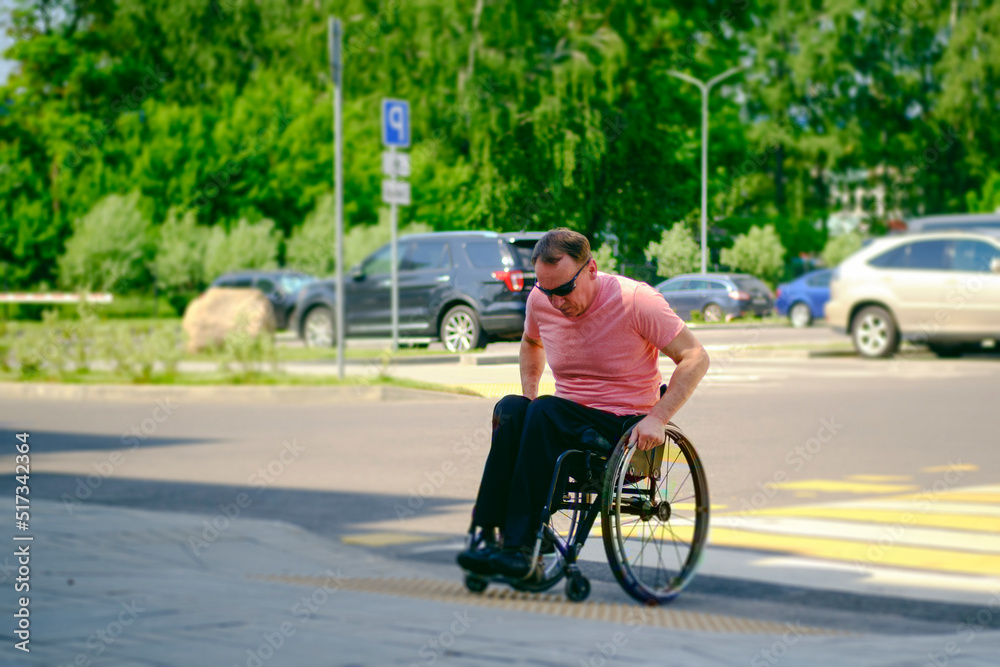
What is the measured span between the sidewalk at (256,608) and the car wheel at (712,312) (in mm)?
15744

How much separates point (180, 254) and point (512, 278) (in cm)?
7316

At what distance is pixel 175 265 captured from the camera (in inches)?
2849

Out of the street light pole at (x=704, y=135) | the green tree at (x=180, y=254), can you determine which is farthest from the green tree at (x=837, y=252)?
the green tree at (x=180, y=254)

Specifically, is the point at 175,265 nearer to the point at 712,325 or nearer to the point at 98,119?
the point at 98,119

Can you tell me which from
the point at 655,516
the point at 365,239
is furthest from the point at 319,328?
the point at 655,516

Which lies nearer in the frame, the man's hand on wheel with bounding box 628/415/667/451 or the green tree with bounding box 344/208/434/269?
the man's hand on wheel with bounding box 628/415/667/451

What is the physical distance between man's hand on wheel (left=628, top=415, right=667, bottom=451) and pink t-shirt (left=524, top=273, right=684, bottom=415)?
0.05 m

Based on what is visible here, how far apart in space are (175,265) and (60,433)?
34.3 metres

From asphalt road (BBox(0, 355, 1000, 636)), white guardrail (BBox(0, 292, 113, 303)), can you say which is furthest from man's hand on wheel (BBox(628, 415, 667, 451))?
white guardrail (BBox(0, 292, 113, 303))

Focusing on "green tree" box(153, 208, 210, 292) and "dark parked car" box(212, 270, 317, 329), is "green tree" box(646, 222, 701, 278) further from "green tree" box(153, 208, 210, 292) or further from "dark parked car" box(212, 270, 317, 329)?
"green tree" box(153, 208, 210, 292)

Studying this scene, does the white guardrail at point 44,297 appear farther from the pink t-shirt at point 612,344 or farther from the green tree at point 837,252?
the pink t-shirt at point 612,344

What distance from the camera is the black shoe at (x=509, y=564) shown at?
1503 millimetres

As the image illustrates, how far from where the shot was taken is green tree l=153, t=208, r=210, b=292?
72.6m

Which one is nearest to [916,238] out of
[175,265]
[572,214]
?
[572,214]
